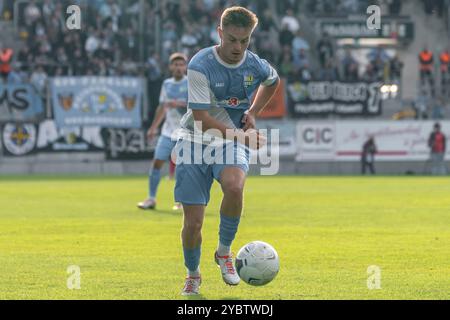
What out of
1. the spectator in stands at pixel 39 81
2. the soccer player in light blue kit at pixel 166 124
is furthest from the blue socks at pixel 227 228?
the spectator in stands at pixel 39 81

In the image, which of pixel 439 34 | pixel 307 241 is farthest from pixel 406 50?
pixel 307 241

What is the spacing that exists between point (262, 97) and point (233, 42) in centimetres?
102

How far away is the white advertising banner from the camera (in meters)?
36.7

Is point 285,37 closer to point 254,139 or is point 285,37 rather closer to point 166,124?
point 166,124

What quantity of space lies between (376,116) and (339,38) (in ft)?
15.0

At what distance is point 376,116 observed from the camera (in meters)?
38.0

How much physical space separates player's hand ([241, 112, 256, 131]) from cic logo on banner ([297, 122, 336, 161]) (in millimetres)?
27300

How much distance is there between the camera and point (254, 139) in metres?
9.01

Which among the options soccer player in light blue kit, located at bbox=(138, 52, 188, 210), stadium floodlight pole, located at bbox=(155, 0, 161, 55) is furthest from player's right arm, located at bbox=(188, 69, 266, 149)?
stadium floodlight pole, located at bbox=(155, 0, 161, 55)

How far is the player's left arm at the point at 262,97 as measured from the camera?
30.5 feet

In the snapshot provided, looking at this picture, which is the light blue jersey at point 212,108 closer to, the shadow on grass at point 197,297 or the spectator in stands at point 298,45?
the shadow on grass at point 197,297

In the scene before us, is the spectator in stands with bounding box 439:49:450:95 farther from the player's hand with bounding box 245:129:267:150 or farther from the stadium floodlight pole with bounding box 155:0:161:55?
the player's hand with bounding box 245:129:267:150
